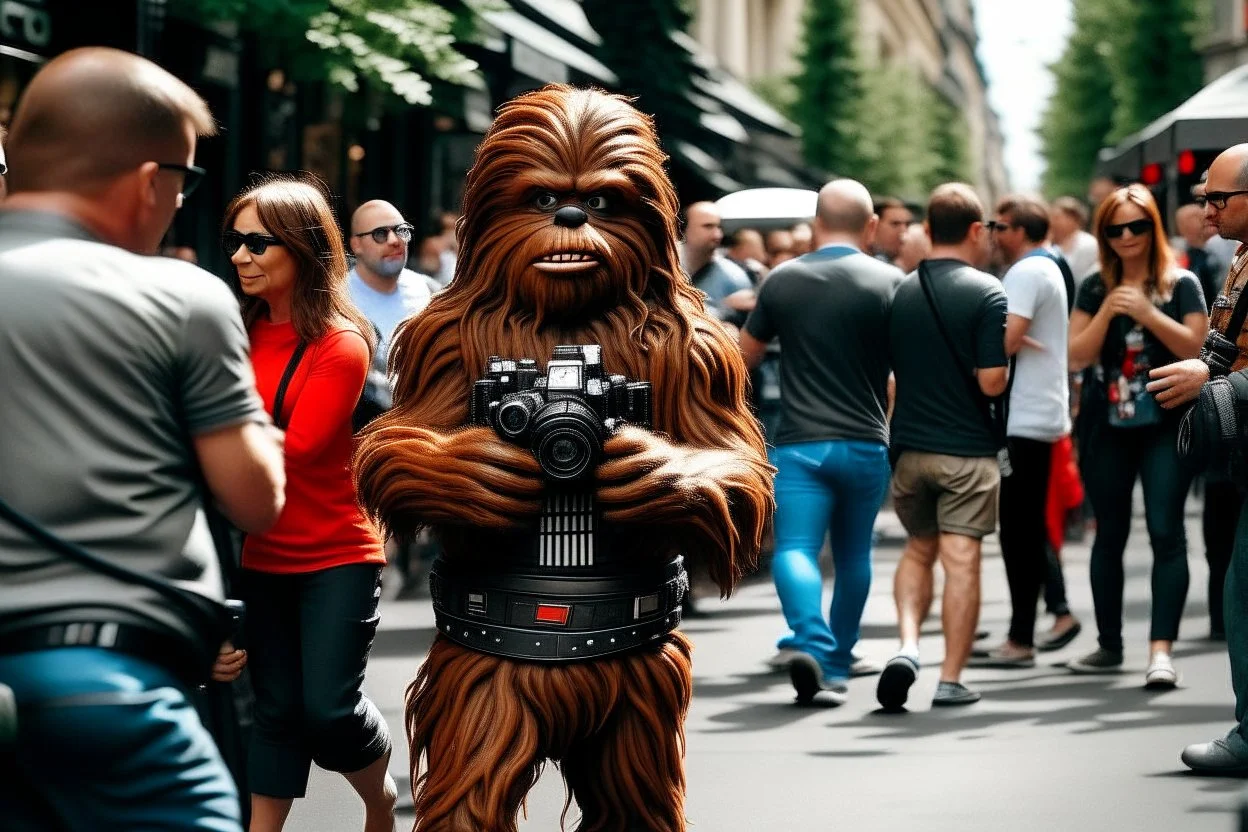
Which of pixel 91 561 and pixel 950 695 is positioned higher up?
pixel 91 561

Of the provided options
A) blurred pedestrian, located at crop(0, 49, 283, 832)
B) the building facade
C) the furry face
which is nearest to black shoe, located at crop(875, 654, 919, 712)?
the furry face

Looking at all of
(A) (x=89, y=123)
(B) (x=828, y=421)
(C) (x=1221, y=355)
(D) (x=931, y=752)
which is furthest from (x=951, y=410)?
(A) (x=89, y=123)

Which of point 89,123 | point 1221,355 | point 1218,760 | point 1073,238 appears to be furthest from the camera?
point 1073,238

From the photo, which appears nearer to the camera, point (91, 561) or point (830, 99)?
point (91, 561)

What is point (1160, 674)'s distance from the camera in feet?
26.7

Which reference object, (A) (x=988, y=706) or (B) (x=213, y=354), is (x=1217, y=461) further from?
(B) (x=213, y=354)

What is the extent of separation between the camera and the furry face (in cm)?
457

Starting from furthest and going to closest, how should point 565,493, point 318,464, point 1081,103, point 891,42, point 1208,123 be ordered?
point 891,42
point 1081,103
point 1208,123
point 318,464
point 565,493

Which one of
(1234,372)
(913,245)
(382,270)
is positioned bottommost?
Result: (1234,372)

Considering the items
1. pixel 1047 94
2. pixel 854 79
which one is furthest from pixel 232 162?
pixel 1047 94

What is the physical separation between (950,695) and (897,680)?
348 mm

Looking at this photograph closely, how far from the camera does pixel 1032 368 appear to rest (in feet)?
29.3

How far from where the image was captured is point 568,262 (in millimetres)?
4559

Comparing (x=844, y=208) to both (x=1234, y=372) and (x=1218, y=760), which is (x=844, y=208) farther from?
(x=1218, y=760)
